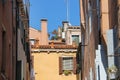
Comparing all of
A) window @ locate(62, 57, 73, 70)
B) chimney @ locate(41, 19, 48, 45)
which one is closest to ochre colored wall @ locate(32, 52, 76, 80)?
window @ locate(62, 57, 73, 70)

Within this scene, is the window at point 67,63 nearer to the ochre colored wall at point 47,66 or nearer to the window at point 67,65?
the window at point 67,65

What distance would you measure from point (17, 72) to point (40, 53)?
97.4 feet

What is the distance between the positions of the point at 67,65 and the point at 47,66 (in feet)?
7.02

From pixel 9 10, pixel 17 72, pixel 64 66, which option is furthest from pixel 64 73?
pixel 9 10

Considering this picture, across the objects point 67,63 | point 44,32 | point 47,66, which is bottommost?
point 47,66

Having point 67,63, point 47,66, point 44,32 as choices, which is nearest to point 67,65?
point 67,63

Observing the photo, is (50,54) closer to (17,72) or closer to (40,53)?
(40,53)

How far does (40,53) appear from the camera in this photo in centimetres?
6256

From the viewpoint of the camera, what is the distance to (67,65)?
209 ft

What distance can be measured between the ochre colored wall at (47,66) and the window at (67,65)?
43 centimetres

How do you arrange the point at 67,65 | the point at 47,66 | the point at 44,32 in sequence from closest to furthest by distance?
the point at 47,66 → the point at 67,65 → the point at 44,32

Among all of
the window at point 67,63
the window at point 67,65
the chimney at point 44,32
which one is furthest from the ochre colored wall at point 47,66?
the chimney at point 44,32

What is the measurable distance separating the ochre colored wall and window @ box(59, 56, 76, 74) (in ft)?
1.41

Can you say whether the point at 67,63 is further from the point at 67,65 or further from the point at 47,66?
the point at 47,66
